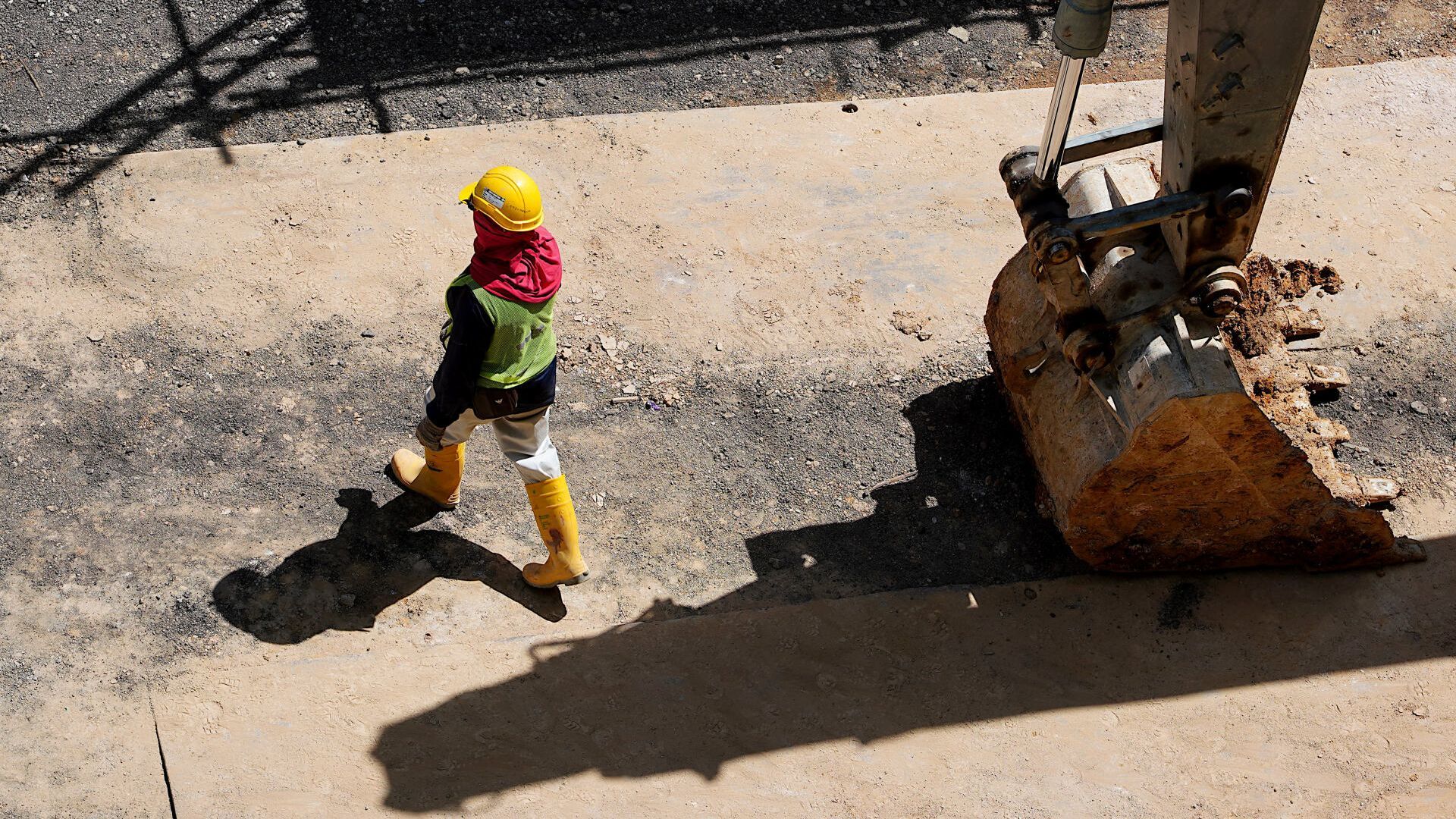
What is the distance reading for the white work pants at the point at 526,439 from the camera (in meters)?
4.78

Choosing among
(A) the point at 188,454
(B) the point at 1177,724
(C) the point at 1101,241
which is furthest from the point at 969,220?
(A) the point at 188,454

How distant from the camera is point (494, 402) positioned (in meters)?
4.56

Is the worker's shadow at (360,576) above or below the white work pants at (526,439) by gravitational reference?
A: below

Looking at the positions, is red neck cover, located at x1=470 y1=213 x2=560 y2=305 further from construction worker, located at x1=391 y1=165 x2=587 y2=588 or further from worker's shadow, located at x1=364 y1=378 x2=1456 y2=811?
worker's shadow, located at x1=364 y1=378 x2=1456 y2=811

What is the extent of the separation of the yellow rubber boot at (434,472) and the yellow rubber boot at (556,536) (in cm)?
39

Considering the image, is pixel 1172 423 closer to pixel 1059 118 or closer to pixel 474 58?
pixel 1059 118

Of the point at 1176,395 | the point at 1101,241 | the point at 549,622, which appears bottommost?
the point at 549,622

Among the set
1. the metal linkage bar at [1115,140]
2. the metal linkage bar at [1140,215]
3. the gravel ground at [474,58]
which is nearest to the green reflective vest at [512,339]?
the metal linkage bar at [1140,215]

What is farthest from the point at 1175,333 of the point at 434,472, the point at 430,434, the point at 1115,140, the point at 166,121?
the point at 166,121

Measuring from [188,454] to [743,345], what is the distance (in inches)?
108

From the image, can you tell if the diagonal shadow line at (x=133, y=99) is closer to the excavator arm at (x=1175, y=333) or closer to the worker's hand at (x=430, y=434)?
the worker's hand at (x=430, y=434)

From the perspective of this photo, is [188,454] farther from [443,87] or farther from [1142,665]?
[1142,665]

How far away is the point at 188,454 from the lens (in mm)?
5535

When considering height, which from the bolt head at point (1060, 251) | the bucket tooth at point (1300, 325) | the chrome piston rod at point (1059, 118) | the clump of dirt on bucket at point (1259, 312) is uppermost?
the chrome piston rod at point (1059, 118)
